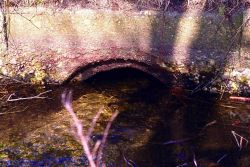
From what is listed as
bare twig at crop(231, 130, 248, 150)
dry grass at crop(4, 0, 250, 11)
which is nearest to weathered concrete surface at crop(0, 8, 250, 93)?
dry grass at crop(4, 0, 250, 11)

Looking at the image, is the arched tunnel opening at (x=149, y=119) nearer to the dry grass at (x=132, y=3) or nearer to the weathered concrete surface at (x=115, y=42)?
the weathered concrete surface at (x=115, y=42)

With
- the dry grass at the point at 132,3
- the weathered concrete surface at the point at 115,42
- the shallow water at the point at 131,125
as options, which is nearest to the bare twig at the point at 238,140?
the shallow water at the point at 131,125

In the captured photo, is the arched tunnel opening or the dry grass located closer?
the arched tunnel opening

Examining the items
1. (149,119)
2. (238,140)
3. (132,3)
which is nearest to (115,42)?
(132,3)

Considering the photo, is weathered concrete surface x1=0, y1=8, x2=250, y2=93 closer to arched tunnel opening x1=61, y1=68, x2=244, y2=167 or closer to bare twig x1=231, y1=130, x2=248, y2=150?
arched tunnel opening x1=61, y1=68, x2=244, y2=167

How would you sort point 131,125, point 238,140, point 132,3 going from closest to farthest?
point 238,140
point 131,125
point 132,3

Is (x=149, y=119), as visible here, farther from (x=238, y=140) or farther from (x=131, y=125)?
(x=238, y=140)

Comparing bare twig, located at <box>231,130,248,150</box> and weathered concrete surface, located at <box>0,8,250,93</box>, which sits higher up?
weathered concrete surface, located at <box>0,8,250,93</box>
